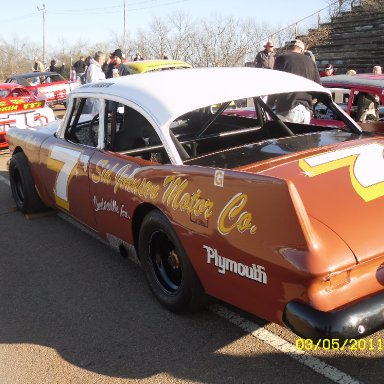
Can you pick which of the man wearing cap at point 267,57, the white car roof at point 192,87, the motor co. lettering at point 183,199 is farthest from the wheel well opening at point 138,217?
the man wearing cap at point 267,57

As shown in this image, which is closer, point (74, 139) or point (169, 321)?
point (169, 321)

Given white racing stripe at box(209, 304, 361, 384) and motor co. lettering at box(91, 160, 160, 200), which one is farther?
motor co. lettering at box(91, 160, 160, 200)

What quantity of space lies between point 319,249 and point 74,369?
A: 156 cm

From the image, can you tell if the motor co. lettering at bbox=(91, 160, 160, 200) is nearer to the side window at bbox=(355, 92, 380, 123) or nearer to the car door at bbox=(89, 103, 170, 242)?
the car door at bbox=(89, 103, 170, 242)

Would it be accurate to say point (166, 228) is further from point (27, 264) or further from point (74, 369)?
point (27, 264)

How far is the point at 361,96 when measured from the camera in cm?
683

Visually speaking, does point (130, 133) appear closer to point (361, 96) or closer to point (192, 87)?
point (192, 87)

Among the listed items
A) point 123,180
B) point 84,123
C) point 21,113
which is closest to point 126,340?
point 123,180

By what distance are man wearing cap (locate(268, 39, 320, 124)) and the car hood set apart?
3.20 ft

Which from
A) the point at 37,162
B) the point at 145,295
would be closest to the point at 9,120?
the point at 37,162

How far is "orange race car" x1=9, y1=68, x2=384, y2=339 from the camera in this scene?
222 cm

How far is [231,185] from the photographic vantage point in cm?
251

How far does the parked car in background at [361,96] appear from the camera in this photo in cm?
666

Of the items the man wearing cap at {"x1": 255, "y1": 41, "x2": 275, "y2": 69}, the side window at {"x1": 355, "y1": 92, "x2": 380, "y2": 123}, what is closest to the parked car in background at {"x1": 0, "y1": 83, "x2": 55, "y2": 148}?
the man wearing cap at {"x1": 255, "y1": 41, "x2": 275, "y2": 69}
